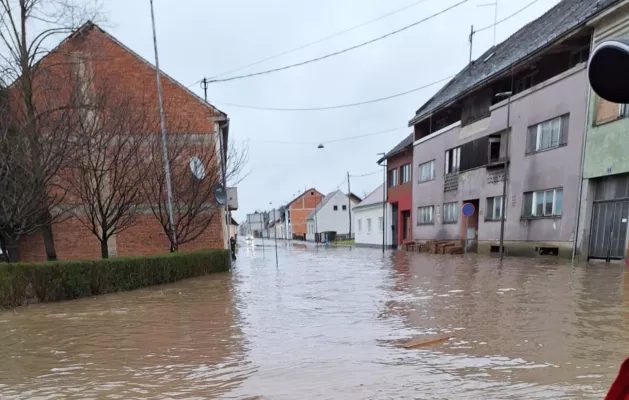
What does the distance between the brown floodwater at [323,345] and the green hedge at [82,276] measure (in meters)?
0.40

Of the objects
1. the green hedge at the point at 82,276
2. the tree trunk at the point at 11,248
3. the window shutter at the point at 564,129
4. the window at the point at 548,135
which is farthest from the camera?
the window at the point at 548,135

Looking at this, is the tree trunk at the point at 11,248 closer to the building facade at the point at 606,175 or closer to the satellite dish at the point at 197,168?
the satellite dish at the point at 197,168

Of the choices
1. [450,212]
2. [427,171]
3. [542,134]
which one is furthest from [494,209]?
[427,171]

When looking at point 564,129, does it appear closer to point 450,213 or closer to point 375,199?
point 450,213

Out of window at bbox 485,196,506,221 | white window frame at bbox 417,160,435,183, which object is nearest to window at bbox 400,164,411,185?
white window frame at bbox 417,160,435,183

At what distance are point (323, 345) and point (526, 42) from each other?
20994mm

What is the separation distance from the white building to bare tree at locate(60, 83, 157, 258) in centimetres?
2481

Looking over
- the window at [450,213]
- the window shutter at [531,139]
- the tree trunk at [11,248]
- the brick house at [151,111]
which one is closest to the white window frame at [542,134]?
the window shutter at [531,139]

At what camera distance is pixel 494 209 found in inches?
832

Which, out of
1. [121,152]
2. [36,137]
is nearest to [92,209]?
[121,152]

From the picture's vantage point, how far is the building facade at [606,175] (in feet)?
44.1

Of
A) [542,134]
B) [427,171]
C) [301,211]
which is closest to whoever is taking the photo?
[542,134]

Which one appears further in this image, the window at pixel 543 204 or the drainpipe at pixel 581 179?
the window at pixel 543 204

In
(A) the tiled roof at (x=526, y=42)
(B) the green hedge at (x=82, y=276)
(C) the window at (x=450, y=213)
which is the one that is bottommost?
(B) the green hedge at (x=82, y=276)
